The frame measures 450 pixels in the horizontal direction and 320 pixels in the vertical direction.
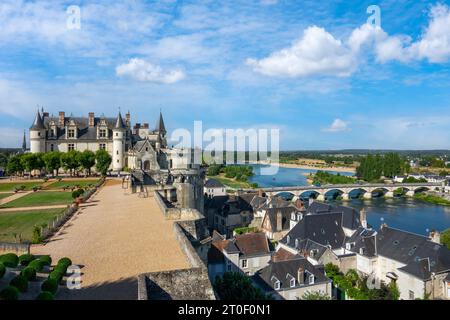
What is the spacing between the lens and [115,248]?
1285 centimetres

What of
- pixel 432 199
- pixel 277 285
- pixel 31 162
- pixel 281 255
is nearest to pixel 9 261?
pixel 277 285

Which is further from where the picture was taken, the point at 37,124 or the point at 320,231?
the point at 37,124

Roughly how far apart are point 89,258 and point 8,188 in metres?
30.4

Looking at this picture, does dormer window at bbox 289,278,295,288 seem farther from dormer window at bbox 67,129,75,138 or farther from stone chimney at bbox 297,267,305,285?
dormer window at bbox 67,129,75,138

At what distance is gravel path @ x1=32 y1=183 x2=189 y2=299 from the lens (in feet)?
31.3

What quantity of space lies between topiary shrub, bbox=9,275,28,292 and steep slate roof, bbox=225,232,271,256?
14.9 metres

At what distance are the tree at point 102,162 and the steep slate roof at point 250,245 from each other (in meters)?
25.3

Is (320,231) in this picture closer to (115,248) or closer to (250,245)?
(250,245)

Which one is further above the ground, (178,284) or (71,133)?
(71,133)

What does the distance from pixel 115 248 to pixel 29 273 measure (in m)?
3.34

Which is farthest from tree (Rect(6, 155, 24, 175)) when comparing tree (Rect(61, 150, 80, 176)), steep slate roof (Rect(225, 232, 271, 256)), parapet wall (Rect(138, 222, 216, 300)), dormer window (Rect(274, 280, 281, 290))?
parapet wall (Rect(138, 222, 216, 300))
